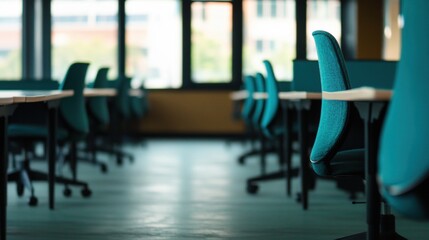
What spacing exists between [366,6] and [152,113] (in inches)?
143

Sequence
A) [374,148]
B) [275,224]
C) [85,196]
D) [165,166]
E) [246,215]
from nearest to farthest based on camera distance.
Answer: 1. [374,148]
2. [275,224]
3. [246,215]
4. [85,196]
5. [165,166]

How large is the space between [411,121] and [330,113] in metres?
0.90

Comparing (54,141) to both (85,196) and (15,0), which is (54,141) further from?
(15,0)

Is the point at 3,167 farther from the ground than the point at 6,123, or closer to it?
closer to it

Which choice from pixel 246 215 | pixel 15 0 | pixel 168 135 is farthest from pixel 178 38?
pixel 246 215

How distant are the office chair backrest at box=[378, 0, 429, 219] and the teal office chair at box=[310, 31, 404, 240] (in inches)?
27.9

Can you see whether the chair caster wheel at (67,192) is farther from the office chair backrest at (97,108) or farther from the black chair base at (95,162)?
the black chair base at (95,162)

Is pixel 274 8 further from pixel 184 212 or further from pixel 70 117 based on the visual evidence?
pixel 184 212

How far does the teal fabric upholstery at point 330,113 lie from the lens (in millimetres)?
2436

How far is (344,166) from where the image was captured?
102 inches

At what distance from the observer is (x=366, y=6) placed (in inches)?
418

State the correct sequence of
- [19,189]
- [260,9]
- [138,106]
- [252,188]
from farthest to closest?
[260,9] < [138,106] < [252,188] < [19,189]

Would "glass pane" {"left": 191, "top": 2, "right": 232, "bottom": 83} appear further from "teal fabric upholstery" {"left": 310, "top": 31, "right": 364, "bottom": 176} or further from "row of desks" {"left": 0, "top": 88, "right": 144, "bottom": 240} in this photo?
"teal fabric upholstery" {"left": 310, "top": 31, "right": 364, "bottom": 176}

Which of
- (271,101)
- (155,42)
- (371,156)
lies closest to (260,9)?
(155,42)
